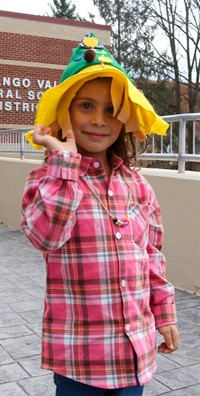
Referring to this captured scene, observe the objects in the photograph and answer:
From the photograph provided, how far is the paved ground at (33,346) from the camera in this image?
120 inches

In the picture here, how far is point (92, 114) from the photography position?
1.65m

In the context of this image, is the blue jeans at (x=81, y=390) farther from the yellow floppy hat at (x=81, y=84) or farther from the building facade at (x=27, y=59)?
the building facade at (x=27, y=59)

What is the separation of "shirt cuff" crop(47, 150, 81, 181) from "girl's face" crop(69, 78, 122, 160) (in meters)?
0.17

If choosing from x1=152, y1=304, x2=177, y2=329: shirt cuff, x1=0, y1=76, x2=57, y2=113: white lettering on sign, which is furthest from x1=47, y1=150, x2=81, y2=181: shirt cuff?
x1=0, y1=76, x2=57, y2=113: white lettering on sign

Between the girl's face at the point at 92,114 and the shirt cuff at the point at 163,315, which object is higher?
the girl's face at the point at 92,114

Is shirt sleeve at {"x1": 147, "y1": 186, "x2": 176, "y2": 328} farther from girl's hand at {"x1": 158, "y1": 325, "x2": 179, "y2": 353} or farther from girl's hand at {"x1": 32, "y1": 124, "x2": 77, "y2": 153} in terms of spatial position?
girl's hand at {"x1": 32, "y1": 124, "x2": 77, "y2": 153}

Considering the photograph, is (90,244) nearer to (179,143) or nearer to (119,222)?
(119,222)

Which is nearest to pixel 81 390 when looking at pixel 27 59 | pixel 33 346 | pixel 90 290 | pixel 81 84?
pixel 90 290

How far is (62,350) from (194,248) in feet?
11.0

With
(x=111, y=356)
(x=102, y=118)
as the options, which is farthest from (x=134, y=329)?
(x=102, y=118)

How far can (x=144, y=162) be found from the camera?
5.98m

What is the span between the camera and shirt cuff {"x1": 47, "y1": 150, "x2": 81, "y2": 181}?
4.85 feet

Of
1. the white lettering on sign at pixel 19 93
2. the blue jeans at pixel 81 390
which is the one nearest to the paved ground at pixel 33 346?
the blue jeans at pixel 81 390

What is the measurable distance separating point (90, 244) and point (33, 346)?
7.60 feet
